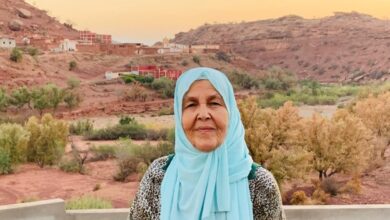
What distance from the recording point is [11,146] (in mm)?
8305

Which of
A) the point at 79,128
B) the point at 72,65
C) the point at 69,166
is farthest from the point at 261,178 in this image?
the point at 72,65

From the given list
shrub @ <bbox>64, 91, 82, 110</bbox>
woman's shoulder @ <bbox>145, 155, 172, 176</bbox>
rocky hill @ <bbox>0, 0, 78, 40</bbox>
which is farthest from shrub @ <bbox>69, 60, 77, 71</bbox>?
woman's shoulder @ <bbox>145, 155, 172, 176</bbox>

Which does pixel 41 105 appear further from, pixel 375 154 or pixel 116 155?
pixel 375 154

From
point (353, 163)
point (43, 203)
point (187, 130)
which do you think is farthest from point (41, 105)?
point (187, 130)

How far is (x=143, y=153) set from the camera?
28.6 ft

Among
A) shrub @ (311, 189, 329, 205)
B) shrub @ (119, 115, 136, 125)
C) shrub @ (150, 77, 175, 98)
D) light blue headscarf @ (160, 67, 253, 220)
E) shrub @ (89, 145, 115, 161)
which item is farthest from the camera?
shrub @ (119, 115, 136, 125)

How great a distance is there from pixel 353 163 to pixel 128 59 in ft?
19.1

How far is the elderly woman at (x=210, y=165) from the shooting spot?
99 cm

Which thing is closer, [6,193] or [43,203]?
[43,203]

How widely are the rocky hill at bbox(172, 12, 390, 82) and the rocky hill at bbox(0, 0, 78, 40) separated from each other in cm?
306

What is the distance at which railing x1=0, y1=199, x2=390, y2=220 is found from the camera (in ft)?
9.76

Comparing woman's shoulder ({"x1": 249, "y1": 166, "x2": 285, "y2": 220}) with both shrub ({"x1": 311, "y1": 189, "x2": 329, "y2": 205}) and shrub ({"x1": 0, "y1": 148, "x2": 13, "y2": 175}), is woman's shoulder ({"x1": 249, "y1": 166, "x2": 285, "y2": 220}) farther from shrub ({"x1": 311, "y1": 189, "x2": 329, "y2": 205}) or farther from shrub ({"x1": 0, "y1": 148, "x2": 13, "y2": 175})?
shrub ({"x1": 0, "y1": 148, "x2": 13, "y2": 175})

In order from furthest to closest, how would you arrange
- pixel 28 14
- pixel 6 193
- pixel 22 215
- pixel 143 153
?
pixel 28 14 → pixel 143 153 → pixel 6 193 → pixel 22 215

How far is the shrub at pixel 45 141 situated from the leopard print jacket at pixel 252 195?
7589 millimetres
